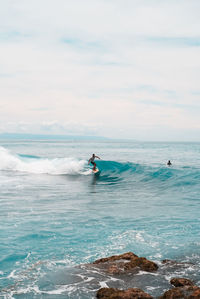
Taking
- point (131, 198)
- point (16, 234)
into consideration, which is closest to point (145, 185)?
point (131, 198)

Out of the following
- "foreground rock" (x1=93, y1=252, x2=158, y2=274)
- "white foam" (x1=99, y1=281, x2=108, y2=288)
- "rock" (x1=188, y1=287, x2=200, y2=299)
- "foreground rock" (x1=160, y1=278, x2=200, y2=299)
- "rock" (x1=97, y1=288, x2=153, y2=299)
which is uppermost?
"rock" (x1=188, y1=287, x2=200, y2=299)

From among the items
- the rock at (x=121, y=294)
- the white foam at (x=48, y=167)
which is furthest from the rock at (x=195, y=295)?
the white foam at (x=48, y=167)

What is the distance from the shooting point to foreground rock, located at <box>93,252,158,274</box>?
762 centimetres

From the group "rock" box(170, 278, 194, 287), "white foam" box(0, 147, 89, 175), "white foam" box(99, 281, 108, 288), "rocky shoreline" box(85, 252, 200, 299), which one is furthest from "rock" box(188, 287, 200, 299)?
"white foam" box(0, 147, 89, 175)

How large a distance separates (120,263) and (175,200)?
10737 millimetres

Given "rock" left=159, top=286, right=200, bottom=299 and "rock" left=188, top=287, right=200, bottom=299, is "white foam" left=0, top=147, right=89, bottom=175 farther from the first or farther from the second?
"rock" left=188, top=287, right=200, bottom=299

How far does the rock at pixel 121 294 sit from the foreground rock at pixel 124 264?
3.84 ft

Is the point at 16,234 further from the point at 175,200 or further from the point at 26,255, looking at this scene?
the point at 175,200

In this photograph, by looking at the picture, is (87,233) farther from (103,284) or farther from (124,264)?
(103,284)

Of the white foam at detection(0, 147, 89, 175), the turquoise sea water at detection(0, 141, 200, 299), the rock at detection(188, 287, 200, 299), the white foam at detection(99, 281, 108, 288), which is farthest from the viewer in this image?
the white foam at detection(0, 147, 89, 175)

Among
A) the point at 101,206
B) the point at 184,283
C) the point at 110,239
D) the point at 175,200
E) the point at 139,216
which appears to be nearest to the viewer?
the point at 184,283

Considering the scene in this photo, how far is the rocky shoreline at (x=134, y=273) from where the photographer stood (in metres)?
6.04

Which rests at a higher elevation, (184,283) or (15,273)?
(184,283)

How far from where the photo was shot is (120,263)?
798 cm
